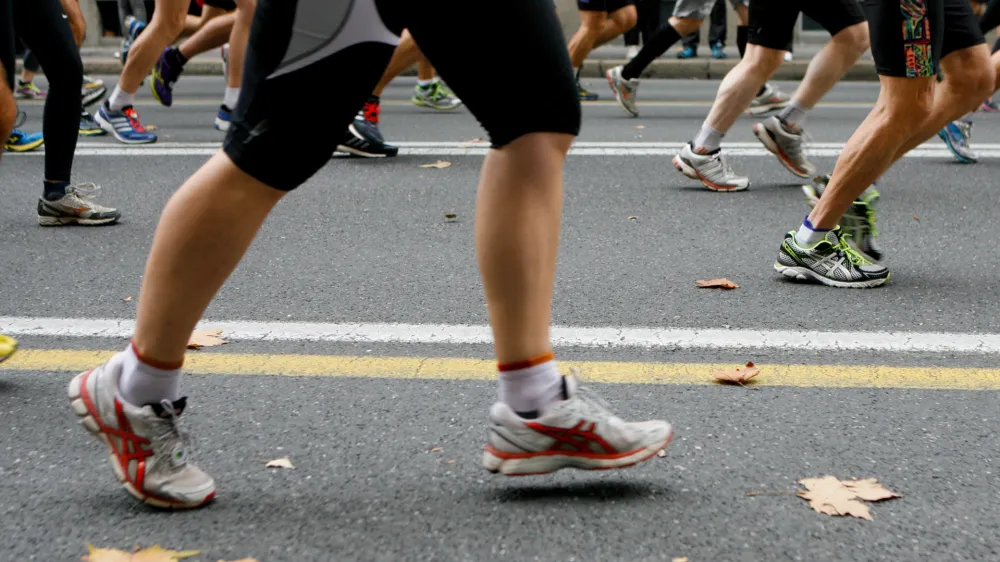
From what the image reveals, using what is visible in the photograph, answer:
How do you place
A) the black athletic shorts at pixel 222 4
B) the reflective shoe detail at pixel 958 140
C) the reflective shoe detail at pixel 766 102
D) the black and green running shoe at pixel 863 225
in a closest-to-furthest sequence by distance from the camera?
the black and green running shoe at pixel 863 225
the reflective shoe detail at pixel 958 140
the black athletic shorts at pixel 222 4
the reflective shoe detail at pixel 766 102

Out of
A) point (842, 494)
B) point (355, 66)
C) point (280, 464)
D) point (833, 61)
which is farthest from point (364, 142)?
point (842, 494)

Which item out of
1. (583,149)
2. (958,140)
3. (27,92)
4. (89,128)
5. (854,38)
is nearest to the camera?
(854,38)

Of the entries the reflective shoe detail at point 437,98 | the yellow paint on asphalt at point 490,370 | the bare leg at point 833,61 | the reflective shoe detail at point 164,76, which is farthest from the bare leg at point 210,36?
the yellow paint on asphalt at point 490,370

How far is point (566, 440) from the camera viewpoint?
2355mm

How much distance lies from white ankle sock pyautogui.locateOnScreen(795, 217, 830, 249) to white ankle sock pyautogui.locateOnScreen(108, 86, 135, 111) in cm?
471

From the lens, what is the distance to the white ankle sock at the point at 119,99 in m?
Result: 7.56

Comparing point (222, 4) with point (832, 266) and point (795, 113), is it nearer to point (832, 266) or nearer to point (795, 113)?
point (795, 113)

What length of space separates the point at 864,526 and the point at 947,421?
692 mm

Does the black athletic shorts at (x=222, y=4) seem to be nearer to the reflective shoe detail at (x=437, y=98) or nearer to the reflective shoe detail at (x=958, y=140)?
the reflective shoe detail at (x=437, y=98)

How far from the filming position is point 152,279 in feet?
7.18

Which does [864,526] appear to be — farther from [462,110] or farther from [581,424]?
[462,110]

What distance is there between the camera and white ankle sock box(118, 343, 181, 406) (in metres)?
2.25

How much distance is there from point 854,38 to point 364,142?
2569 mm

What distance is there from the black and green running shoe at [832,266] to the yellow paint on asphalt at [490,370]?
0.92 meters
